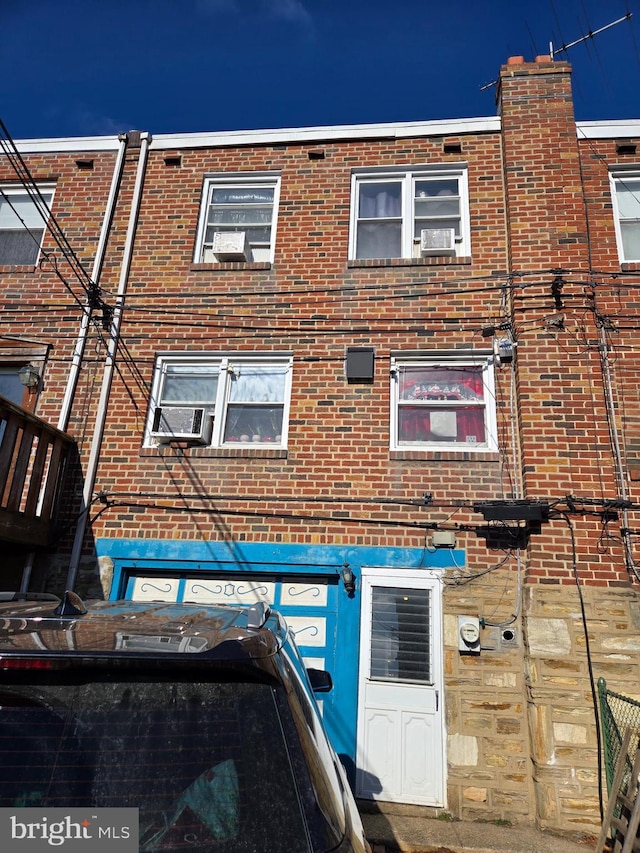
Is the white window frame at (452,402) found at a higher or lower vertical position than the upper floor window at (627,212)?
lower

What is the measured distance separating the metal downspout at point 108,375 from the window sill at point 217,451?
2.14 feet

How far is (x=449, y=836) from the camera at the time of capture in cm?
525

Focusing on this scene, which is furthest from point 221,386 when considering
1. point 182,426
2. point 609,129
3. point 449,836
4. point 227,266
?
point 609,129

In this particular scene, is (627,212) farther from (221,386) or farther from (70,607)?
(70,607)

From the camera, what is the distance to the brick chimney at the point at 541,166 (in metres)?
7.50

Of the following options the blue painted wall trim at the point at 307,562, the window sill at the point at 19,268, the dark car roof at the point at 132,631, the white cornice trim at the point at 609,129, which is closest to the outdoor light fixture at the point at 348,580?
the blue painted wall trim at the point at 307,562

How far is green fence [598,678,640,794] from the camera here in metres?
5.29

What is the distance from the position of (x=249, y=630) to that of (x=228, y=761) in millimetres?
475

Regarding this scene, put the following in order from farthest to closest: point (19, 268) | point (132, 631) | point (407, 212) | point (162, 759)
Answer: point (19, 268) → point (407, 212) → point (132, 631) → point (162, 759)

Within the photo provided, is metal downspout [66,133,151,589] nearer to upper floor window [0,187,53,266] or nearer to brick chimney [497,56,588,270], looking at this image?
upper floor window [0,187,53,266]

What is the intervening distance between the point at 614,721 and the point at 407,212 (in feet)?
22.4

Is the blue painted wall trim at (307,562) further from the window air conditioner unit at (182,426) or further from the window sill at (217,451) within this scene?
the window air conditioner unit at (182,426)

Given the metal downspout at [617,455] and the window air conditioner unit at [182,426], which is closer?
the metal downspout at [617,455]

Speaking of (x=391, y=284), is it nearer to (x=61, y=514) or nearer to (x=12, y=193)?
(x=61, y=514)
